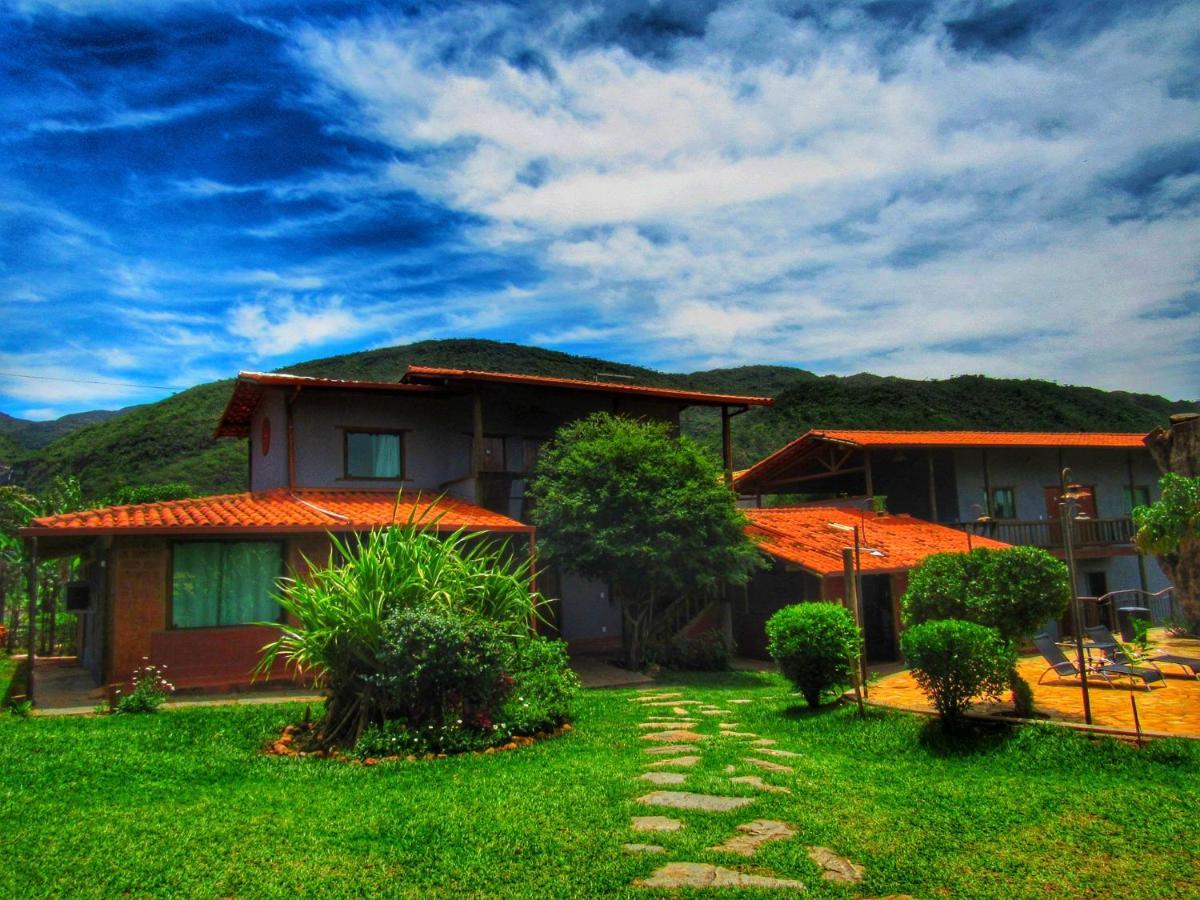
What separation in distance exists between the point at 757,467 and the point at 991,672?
1937cm

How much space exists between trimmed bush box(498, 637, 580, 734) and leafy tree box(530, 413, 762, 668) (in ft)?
16.4

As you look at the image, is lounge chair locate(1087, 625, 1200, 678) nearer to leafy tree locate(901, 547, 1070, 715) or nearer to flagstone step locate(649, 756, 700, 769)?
leafy tree locate(901, 547, 1070, 715)

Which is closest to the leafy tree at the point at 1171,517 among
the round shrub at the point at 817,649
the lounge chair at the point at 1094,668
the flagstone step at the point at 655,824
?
the lounge chair at the point at 1094,668

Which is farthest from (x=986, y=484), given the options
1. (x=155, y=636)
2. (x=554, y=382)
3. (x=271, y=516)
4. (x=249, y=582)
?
(x=155, y=636)

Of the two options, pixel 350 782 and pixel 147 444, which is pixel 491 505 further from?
pixel 147 444

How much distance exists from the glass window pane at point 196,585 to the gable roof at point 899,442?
16.3 m

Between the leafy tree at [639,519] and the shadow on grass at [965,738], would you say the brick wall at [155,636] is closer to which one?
the leafy tree at [639,519]

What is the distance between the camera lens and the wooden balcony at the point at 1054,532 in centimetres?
2408

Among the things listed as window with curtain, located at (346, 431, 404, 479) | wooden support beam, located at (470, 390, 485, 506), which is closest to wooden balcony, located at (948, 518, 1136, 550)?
wooden support beam, located at (470, 390, 485, 506)

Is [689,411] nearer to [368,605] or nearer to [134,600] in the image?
[134,600]

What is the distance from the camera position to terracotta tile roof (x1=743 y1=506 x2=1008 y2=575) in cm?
1819

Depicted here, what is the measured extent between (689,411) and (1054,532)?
44.3 metres

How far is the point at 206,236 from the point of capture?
18.5 m

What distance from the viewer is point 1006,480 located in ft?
83.6
